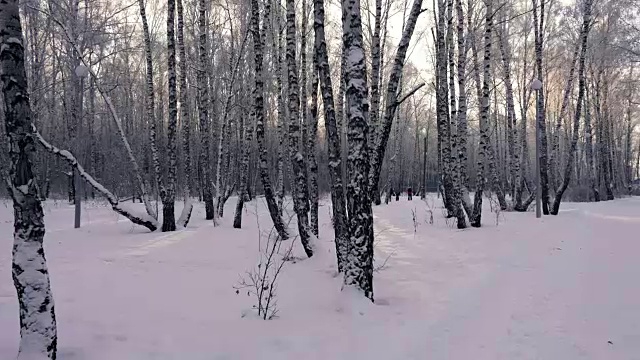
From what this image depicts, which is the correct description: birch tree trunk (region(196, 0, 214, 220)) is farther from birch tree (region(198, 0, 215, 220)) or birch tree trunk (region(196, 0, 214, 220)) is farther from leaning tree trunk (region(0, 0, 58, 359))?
leaning tree trunk (region(0, 0, 58, 359))

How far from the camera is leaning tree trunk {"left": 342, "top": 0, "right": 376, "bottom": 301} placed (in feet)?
15.3

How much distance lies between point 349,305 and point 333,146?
2.06 m

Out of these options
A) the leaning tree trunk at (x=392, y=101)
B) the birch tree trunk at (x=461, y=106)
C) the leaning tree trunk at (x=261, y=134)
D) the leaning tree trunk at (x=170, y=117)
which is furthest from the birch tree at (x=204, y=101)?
the leaning tree trunk at (x=392, y=101)

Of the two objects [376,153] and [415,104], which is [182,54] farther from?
[415,104]

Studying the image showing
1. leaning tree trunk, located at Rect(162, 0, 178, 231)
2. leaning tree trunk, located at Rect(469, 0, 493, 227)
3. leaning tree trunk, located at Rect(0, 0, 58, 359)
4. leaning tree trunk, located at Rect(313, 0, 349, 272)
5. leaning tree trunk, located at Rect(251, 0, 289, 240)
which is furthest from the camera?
leaning tree trunk, located at Rect(469, 0, 493, 227)

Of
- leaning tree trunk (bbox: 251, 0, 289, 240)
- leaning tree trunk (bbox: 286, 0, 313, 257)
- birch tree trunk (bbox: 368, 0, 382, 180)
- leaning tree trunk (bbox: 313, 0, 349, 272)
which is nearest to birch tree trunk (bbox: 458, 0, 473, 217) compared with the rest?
birch tree trunk (bbox: 368, 0, 382, 180)

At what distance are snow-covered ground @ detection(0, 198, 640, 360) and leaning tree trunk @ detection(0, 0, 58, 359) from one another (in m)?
0.37

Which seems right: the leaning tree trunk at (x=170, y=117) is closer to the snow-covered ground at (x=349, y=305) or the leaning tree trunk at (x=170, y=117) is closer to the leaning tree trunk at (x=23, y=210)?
the snow-covered ground at (x=349, y=305)

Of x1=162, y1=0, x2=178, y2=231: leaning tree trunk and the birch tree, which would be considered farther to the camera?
the birch tree

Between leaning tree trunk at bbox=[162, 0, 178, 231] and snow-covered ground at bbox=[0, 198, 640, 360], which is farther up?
leaning tree trunk at bbox=[162, 0, 178, 231]

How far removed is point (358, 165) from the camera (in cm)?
468

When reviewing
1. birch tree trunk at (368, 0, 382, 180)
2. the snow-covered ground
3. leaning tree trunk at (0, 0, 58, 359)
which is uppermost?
birch tree trunk at (368, 0, 382, 180)

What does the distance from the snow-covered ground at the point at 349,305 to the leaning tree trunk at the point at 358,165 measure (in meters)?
0.32

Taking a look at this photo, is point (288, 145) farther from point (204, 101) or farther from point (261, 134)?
point (204, 101)
